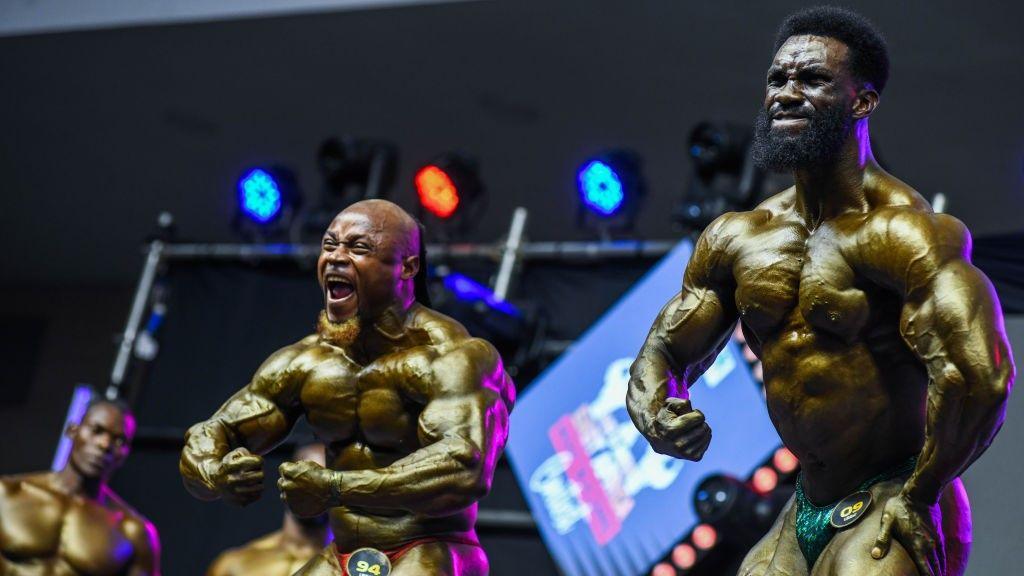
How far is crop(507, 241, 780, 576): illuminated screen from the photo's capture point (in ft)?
21.3

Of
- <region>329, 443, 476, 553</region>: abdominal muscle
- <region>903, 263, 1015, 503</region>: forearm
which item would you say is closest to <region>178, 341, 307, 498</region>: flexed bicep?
<region>329, 443, 476, 553</region>: abdominal muscle

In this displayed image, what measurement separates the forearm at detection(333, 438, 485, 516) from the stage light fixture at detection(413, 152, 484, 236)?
4123 millimetres

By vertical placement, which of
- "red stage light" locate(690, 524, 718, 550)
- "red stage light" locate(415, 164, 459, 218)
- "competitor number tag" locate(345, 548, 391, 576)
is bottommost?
"red stage light" locate(690, 524, 718, 550)

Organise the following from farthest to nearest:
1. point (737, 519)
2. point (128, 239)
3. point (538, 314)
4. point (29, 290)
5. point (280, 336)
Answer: point (29, 290), point (128, 239), point (280, 336), point (538, 314), point (737, 519)

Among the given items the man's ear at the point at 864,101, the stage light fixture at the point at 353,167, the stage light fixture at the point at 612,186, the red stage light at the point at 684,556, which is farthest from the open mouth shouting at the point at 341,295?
the stage light fixture at the point at 353,167

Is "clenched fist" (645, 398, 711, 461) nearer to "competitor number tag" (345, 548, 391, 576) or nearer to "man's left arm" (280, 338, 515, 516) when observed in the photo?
"man's left arm" (280, 338, 515, 516)

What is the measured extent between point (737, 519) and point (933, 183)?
4443 mm

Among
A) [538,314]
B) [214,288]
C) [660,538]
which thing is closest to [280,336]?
[214,288]

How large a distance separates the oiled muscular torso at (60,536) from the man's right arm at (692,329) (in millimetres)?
4072

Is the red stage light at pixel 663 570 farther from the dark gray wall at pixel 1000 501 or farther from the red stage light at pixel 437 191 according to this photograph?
the red stage light at pixel 437 191

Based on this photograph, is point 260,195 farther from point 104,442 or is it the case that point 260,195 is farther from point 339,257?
point 339,257

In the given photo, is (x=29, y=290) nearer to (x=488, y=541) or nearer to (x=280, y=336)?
(x=280, y=336)

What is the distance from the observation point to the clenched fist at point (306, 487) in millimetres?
3742

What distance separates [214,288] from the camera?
887 cm
